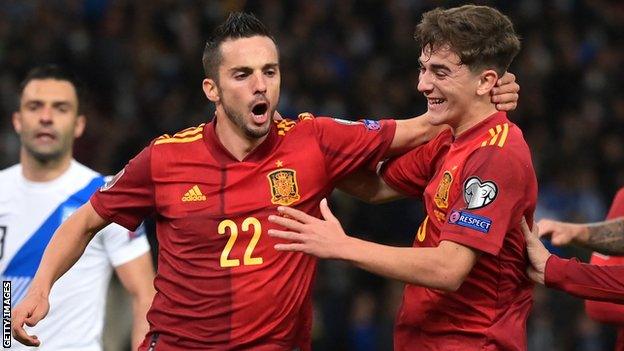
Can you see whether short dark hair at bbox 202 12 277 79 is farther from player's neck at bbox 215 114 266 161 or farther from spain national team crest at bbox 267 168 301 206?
spain national team crest at bbox 267 168 301 206

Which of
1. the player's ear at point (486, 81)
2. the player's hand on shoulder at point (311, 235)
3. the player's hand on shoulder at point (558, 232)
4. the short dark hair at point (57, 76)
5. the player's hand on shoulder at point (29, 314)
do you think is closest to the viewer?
the player's hand on shoulder at point (311, 235)

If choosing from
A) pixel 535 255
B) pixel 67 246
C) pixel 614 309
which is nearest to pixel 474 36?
pixel 535 255

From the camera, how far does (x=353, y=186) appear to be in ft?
18.0

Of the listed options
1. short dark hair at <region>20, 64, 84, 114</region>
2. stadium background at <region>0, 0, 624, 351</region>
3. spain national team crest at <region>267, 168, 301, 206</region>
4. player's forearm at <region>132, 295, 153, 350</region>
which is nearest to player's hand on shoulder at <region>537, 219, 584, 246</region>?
spain national team crest at <region>267, 168, 301, 206</region>

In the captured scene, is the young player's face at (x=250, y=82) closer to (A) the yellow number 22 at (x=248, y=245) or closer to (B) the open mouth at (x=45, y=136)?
(A) the yellow number 22 at (x=248, y=245)

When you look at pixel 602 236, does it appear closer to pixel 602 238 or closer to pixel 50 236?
pixel 602 238

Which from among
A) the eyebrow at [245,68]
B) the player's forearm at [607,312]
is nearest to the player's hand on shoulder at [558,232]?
the player's forearm at [607,312]

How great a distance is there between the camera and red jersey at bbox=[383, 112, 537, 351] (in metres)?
4.63

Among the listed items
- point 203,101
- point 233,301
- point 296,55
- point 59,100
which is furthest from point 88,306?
point 296,55

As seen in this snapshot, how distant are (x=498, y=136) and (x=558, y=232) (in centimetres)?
89

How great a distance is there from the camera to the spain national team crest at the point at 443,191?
482cm

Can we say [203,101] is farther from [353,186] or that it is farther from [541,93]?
[353,186]

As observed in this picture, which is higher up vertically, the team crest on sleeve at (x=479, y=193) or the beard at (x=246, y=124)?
the beard at (x=246, y=124)

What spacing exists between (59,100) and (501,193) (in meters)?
2.92
